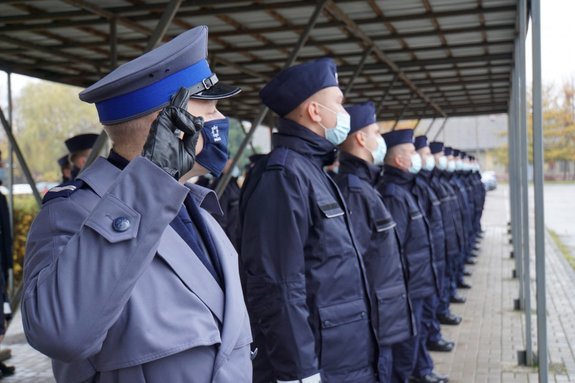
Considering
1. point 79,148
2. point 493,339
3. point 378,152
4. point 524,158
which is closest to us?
point 378,152

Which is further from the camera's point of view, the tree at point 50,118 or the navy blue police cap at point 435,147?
the tree at point 50,118

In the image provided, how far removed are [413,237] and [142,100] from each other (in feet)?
13.6

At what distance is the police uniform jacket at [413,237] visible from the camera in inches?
213

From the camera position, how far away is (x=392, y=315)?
3.85 m

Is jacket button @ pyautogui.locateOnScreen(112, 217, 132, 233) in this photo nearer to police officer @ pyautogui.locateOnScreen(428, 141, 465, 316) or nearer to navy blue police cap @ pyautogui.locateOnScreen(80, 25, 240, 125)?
navy blue police cap @ pyautogui.locateOnScreen(80, 25, 240, 125)

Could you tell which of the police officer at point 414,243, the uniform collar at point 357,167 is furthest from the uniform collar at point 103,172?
the police officer at point 414,243

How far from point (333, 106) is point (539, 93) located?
1.52 meters

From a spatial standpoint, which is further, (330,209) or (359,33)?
(359,33)

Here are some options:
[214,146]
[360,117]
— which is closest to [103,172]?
[214,146]

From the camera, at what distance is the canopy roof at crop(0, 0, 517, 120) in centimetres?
696

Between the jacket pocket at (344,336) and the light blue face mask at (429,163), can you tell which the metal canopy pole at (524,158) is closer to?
the light blue face mask at (429,163)

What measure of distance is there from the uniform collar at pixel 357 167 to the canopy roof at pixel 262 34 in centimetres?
179

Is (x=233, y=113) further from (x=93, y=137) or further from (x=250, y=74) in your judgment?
(x=93, y=137)

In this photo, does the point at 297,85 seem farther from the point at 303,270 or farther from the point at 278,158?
the point at 303,270
